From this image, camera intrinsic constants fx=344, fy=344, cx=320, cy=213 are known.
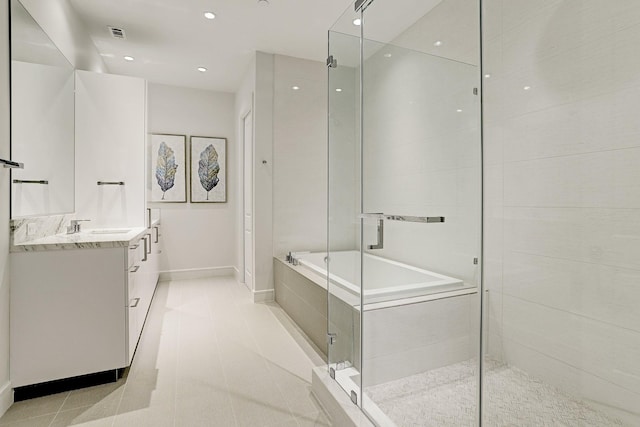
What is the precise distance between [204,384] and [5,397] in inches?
38.4

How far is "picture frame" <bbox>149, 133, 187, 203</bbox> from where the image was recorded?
184 inches

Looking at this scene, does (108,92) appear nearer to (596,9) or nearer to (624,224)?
(596,9)

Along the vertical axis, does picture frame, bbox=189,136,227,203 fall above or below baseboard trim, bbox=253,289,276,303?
above

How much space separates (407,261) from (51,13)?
290 cm

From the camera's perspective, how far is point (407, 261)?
1607mm

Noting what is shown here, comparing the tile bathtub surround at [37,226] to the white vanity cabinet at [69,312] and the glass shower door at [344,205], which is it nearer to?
the white vanity cabinet at [69,312]

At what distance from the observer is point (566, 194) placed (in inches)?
57.5

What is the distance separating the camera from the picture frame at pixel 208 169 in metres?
4.85

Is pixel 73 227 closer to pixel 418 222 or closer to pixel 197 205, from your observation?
pixel 197 205

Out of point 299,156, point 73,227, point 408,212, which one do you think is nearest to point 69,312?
point 73,227

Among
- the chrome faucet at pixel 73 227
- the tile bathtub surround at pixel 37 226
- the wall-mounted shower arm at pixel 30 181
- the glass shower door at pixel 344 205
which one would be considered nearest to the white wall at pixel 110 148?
the tile bathtub surround at pixel 37 226

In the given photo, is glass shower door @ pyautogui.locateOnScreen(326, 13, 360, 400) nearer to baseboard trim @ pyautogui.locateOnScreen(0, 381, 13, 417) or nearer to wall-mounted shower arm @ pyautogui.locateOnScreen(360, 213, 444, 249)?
wall-mounted shower arm @ pyautogui.locateOnScreen(360, 213, 444, 249)

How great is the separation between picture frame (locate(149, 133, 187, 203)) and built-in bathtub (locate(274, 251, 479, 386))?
3.39 m

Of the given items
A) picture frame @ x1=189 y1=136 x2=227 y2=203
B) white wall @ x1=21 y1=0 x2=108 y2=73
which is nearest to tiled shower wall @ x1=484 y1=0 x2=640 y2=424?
white wall @ x1=21 y1=0 x2=108 y2=73
